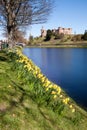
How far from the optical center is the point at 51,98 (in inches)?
356

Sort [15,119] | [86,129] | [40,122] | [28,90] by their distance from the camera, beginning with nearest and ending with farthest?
[15,119] < [40,122] < [86,129] < [28,90]

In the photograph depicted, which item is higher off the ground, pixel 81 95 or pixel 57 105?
pixel 57 105

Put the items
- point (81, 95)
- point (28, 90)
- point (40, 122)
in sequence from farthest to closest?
point (81, 95), point (28, 90), point (40, 122)

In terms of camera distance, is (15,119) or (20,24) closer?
(15,119)

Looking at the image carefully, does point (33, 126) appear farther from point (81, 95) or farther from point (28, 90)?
point (81, 95)

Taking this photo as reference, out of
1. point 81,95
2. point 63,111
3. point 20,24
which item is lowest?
point 81,95

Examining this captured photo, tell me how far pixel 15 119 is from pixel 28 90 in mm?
3231

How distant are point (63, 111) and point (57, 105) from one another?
25 centimetres

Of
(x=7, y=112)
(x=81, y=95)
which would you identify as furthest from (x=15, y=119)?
(x=81, y=95)

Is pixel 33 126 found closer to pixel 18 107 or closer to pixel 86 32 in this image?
pixel 18 107

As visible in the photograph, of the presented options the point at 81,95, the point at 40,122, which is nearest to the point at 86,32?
the point at 81,95

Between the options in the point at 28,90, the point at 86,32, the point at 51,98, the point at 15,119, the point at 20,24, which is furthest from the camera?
the point at 86,32

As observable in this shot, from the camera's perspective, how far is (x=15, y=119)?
6.60m

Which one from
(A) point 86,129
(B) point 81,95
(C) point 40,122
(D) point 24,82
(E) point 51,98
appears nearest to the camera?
(C) point 40,122
